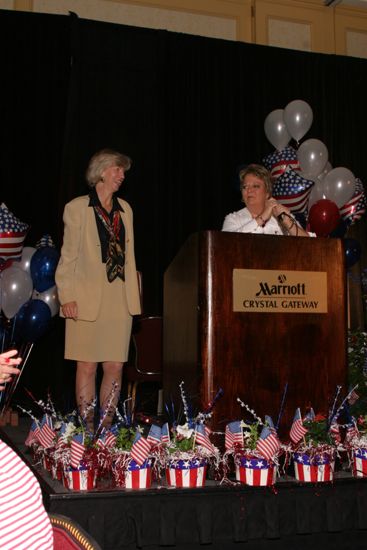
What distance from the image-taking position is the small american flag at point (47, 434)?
2.58m

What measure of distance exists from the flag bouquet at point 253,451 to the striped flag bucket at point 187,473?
12 centimetres

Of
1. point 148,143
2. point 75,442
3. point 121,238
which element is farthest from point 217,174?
point 75,442

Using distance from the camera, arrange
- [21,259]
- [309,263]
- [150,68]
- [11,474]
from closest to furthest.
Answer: [11,474] → [309,263] → [21,259] → [150,68]

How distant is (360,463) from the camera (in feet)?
8.39

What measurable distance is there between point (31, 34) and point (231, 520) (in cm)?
480

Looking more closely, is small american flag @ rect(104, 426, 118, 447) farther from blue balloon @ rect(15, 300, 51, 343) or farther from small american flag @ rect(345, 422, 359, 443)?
blue balloon @ rect(15, 300, 51, 343)

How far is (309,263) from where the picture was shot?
2641 mm

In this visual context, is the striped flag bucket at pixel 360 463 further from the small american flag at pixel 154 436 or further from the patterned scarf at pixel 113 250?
the patterned scarf at pixel 113 250

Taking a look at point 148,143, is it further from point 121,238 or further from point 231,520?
point 231,520

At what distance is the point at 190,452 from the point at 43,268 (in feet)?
8.28

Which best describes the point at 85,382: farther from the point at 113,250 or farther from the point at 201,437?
the point at 201,437

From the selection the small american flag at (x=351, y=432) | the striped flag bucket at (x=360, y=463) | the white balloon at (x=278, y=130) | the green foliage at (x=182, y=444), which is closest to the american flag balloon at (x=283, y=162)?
the white balloon at (x=278, y=130)

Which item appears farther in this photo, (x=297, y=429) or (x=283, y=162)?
(x=283, y=162)

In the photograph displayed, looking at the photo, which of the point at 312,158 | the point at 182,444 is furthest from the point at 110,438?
the point at 312,158
